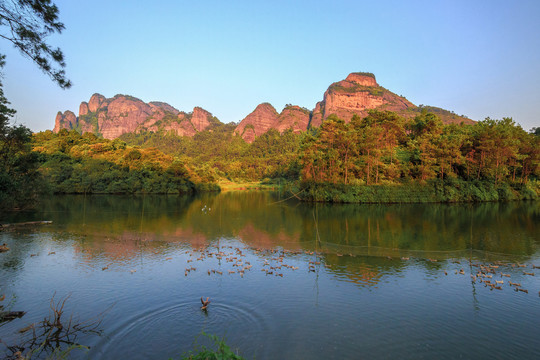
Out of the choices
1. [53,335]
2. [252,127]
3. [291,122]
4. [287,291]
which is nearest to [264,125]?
[252,127]

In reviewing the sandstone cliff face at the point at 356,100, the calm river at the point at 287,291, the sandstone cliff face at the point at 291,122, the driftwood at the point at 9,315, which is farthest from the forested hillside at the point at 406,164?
the sandstone cliff face at the point at 356,100

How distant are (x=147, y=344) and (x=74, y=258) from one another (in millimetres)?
9211

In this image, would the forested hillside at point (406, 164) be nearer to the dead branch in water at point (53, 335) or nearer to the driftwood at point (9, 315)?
the dead branch in water at point (53, 335)

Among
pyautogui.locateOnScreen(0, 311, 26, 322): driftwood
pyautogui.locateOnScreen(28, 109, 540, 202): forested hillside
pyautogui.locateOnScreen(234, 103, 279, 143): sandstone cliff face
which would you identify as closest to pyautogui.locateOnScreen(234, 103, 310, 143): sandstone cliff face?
pyautogui.locateOnScreen(234, 103, 279, 143): sandstone cliff face

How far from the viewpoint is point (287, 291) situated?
9.87 m

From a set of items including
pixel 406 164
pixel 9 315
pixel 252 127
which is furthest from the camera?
pixel 252 127

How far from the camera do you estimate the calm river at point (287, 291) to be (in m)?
6.80

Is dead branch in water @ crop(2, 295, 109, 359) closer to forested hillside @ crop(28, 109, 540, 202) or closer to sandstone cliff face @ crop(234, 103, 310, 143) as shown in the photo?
forested hillside @ crop(28, 109, 540, 202)

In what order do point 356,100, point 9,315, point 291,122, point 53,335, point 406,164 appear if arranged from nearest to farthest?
point 53,335 < point 9,315 < point 406,164 < point 356,100 < point 291,122

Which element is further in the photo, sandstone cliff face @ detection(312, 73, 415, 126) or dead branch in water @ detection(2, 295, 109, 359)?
sandstone cliff face @ detection(312, 73, 415, 126)

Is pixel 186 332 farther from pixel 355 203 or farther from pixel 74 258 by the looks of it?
pixel 355 203

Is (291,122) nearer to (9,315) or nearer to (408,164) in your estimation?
(408,164)

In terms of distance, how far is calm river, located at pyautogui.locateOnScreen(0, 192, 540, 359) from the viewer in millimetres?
6797

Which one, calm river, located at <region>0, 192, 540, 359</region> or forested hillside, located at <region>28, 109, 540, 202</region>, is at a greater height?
forested hillside, located at <region>28, 109, 540, 202</region>
